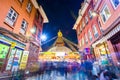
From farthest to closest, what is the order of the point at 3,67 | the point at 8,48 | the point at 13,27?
the point at 13,27, the point at 8,48, the point at 3,67

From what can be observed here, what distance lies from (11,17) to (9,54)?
12.0 feet

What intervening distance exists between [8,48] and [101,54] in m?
10.9

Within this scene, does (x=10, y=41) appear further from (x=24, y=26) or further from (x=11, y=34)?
(x=24, y=26)

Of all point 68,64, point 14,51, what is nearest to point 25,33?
point 14,51

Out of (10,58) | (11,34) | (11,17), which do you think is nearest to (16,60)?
(10,58)

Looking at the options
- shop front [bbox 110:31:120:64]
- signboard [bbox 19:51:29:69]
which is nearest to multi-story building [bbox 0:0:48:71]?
signboard [bbox 19:51:29:69]

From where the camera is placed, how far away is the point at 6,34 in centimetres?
750

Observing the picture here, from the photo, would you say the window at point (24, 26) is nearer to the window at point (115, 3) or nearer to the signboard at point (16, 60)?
the signboard at point (16, 60)

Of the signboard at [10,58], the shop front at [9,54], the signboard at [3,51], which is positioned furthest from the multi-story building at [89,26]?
the signboard at [3,51]

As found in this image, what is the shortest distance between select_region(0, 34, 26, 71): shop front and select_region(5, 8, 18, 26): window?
166cm

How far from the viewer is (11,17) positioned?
8633 mm

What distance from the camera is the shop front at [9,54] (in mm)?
7164

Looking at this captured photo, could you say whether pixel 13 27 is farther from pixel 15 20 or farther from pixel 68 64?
pixel 68 64

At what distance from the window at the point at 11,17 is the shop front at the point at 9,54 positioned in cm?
166
